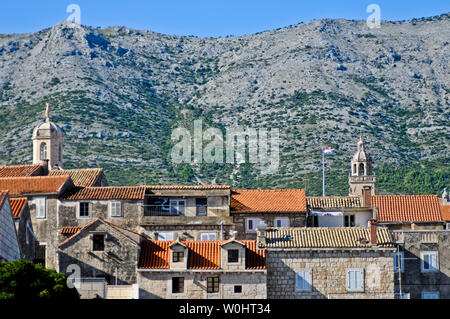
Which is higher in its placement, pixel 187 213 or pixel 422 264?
pixel 187 213

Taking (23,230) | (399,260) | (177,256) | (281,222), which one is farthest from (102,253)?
(399,260)

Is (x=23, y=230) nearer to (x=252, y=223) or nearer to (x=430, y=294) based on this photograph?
(x=252, y=223)

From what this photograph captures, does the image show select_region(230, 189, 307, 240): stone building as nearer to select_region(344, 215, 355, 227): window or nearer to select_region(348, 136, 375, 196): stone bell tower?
select_region(344, 215, 355, 227): window

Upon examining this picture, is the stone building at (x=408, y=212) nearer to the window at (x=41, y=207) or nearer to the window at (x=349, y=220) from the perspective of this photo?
the window at (x=349, y=220)

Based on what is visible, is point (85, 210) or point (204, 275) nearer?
point (204, 275)

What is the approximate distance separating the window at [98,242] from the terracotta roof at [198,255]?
99.6 inches

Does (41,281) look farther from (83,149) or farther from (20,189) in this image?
(83,149)

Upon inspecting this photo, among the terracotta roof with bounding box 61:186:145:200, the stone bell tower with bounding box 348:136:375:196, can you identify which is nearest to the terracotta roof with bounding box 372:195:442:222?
the terracotta roof with bounding box 61:186:145:200

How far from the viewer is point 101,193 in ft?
243

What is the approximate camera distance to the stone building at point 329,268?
63.3m

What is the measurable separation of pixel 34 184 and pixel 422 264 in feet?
92.1

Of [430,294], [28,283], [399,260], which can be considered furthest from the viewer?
[430,294]

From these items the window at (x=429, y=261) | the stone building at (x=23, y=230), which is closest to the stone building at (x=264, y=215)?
the window at (x=429, y=261)
